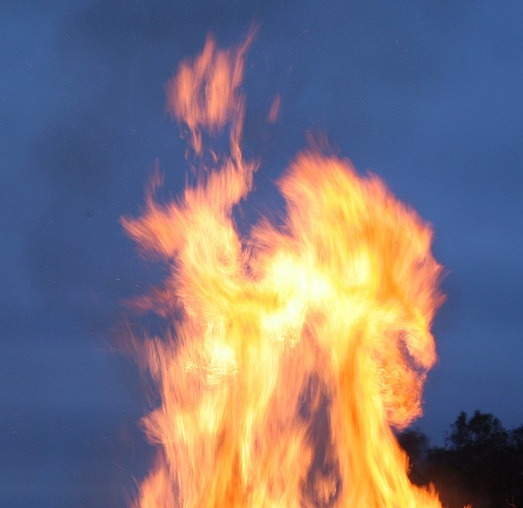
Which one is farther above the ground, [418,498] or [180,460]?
[180,460]

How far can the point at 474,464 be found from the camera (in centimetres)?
3422

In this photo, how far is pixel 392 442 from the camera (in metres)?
16.1

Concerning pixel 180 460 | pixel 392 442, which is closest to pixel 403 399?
pixel 392 442

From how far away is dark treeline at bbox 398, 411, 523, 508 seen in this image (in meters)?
31.7

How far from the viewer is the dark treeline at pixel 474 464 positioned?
31.7 metres

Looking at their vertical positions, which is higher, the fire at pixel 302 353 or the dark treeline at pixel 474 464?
the dark treeline at pixel 474 464

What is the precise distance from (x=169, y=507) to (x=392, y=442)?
9.92 feet

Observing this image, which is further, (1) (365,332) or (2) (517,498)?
(2) (517,498)

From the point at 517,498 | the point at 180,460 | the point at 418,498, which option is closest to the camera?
the point at 418,498

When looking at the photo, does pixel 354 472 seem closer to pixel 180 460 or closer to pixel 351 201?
pixel 180 460

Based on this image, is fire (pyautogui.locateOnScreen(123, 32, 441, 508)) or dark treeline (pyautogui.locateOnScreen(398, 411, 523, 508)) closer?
fire (pyautogui.locateOnScreen(123, 32, 441, 508))

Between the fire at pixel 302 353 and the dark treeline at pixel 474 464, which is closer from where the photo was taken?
the fire at pixel 302 353

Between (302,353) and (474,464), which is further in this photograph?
(474,464)

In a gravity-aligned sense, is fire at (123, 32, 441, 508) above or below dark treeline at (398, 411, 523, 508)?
below
